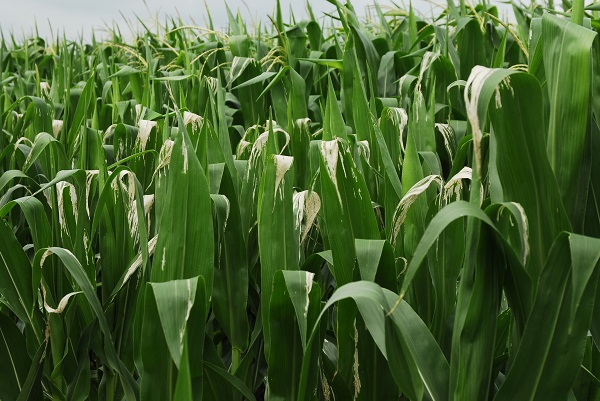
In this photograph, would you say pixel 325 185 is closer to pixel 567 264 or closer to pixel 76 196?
pixel 567 264

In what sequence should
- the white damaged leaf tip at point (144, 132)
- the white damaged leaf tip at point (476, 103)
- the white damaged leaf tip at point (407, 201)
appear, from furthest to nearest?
the white damaged leaf tip at point (144, 132) → the white damaged leaf tip at point (407, 201) → the white damaged leaf tip at point (476, 103)

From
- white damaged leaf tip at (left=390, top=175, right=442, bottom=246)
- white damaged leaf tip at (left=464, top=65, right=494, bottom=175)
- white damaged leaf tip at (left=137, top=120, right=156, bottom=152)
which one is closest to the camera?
white damaged leaf tip at (left=464, top=65, right=494, bottom=175)

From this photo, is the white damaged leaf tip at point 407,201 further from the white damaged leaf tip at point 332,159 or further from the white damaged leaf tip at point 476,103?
A: the white damaged leaf tip at point 476,103

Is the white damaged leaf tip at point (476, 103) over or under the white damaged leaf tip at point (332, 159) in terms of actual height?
over

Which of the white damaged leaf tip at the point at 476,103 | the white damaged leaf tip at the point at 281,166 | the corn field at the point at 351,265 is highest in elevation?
the white damaged leaf tip at the point at 476,103

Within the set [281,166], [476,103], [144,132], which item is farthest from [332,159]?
[144,132]

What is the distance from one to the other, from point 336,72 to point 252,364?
44.4 inches

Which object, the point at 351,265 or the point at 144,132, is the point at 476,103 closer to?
the point at 351,265

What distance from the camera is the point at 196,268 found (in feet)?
2.57

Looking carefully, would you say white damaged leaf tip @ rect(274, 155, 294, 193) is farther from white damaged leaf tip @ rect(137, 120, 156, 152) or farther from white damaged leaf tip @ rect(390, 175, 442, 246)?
white damaged leaf tip @ rect(137, 120, 156, 152)

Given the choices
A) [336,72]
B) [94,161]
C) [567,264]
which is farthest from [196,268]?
[336,72]

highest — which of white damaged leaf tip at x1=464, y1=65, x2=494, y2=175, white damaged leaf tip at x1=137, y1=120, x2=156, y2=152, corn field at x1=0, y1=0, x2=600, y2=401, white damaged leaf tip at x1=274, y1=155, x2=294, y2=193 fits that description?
white damaged leaf tip at x1=464, y1=65, x2=494, y2=175

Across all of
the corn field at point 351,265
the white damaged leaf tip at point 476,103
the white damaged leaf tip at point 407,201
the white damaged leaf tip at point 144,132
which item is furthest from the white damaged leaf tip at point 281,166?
the white damaged leaf tip at point 144,132

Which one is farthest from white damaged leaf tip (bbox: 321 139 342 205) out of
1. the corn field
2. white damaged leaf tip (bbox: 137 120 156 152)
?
white damaged leaf tip (bbox: 137 120 156 152)
